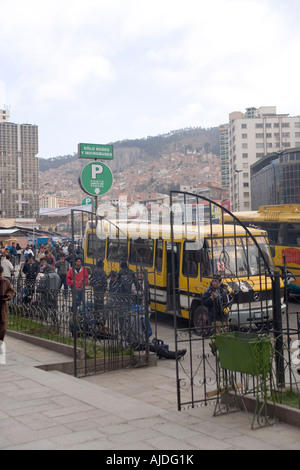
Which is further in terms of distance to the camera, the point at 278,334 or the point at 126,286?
the point at 126,286

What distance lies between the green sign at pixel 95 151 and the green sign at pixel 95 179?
51 cm

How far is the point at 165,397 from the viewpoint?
7137 millimetres

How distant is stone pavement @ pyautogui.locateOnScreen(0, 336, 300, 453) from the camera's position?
4531 millimetres

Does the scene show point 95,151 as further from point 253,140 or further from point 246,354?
point 253,140

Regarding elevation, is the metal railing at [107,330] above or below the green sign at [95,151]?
below

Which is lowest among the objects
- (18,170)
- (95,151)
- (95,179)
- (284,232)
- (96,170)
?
(284,232)

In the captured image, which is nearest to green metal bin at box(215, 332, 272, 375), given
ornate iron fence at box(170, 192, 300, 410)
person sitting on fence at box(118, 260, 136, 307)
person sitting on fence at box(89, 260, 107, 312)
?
ornate iron fence at box(170, 192, 300, 410)

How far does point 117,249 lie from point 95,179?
6.11m

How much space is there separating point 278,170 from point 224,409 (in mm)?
72054

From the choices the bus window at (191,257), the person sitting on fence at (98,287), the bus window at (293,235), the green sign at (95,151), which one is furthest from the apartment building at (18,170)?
the person sitting on fence at (98,287)

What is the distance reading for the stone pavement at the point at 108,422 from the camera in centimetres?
453

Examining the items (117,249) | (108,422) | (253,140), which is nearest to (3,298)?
(108,422)

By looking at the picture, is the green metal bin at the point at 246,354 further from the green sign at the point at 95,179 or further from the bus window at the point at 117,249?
the bus window at the point at 117,249

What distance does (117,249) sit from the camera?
55.2ft
